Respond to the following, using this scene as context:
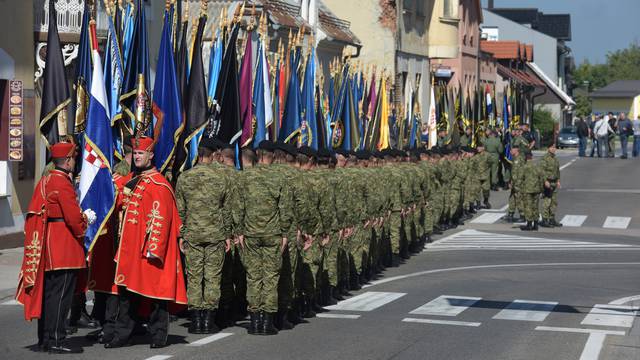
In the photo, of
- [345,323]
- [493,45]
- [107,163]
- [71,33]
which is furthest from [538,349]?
[493,45]

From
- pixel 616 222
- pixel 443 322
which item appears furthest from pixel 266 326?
pixel 616 222

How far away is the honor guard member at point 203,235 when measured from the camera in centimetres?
1269

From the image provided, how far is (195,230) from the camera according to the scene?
12.7 meters

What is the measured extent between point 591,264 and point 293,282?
8.83 metres

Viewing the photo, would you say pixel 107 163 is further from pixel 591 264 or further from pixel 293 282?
pixel 591 264

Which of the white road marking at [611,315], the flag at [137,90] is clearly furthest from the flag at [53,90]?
the white road marking at [611,315]

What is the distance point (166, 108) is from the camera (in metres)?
14.7

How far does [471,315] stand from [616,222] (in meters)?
16.8

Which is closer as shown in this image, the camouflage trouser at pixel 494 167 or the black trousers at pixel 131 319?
the black trousers at pixel 131 319

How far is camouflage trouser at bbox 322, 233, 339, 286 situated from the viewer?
15414 millimetres

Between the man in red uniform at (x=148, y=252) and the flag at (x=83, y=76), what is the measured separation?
2.84m

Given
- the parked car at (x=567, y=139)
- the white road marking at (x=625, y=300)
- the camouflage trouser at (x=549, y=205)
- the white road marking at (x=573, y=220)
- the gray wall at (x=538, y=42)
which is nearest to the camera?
the white road marking at (x=625, y=300)

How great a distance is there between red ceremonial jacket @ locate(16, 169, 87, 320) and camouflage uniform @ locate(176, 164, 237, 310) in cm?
144

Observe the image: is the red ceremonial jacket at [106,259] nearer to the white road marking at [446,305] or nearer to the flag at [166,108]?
Answer: the flag at [166,108]
